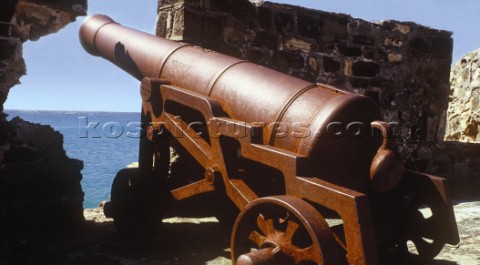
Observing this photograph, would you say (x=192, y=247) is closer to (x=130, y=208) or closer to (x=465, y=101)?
(x=130, y=208)

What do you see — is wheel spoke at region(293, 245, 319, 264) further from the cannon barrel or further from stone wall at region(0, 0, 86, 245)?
stone wall at region(0, 0, 86, 245)

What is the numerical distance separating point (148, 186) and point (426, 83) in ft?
11.7

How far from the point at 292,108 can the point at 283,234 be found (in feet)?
2.20

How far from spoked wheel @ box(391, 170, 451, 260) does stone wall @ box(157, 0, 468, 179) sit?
81.8 inches

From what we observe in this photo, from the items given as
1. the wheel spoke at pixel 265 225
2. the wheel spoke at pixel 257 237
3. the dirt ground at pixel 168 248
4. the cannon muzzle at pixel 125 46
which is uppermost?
the cannon muzzle at pixel 125 46

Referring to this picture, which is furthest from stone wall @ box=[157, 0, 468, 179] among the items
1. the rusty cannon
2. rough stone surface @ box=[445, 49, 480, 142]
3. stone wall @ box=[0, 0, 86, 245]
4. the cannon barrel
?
rough stone surface @ box=[445, 49, 480, 142]

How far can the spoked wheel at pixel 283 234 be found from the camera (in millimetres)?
1891

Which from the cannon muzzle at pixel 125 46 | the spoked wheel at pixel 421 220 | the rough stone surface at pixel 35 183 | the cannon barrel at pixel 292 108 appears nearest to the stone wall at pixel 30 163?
the rough stone surface at pixel 35 183

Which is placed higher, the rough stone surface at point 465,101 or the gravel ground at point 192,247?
the rough stone surface at point 465,101

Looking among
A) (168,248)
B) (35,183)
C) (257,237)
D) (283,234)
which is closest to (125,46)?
(35,183)

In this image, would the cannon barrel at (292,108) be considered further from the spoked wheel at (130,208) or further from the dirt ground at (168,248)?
the dirt ground at (168,248)

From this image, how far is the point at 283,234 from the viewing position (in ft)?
6.88

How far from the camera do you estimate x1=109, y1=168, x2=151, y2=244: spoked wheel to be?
3.09 m

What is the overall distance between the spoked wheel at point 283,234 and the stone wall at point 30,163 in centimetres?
172
